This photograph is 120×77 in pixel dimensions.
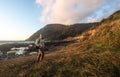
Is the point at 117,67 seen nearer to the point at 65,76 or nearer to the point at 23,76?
the point at 65,76

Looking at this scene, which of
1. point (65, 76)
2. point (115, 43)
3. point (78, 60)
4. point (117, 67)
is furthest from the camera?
point (115, 43)

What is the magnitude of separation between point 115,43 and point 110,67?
5.96 meters

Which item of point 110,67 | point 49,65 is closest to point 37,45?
point 49,65

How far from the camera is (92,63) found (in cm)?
1930

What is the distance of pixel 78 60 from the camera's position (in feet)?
65.2

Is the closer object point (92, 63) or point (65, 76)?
point (65, 76)

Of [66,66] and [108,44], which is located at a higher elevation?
[108,44]

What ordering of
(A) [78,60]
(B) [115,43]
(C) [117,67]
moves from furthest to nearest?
(B) [115,43]
(A) [78,60]
(C) [117,67]

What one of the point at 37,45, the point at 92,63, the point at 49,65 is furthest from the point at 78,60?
the point at 37,45

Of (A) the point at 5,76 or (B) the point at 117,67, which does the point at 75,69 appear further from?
(A) the point at 5,76

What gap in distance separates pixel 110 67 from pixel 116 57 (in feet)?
6.59

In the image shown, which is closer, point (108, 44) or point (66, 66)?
point (66, 66)

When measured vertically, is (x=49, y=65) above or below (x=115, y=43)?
below

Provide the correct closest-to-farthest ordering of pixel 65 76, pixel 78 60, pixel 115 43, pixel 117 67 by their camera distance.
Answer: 1. pixel 65 76
2. pixel 117 67
3. pixel 78 60
4. pixel 115 43
